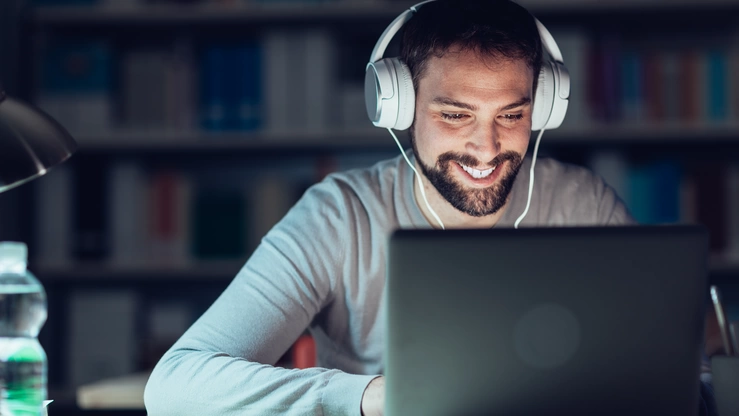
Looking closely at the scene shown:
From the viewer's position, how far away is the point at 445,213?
1.36 m

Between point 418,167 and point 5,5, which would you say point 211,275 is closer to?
point 5,5

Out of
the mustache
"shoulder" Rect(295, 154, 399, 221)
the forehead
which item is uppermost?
the forehead

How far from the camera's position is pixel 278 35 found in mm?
2418

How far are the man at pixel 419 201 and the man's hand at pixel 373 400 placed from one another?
280 millimetres

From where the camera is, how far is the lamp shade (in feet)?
2.99

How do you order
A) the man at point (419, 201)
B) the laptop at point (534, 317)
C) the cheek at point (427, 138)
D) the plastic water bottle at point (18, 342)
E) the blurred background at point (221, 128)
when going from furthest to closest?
1. the blurred background at point (221, 128)
2. the cheek at point (427, 138)
3. the man at point (419, 201)
4. the plastic water bottle at point (18, 342)
5. the laptop at point (534, 317)

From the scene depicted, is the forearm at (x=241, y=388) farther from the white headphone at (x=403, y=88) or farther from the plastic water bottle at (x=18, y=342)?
the white headphone at (x=403, y=88)

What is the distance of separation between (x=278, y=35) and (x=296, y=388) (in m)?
1.67

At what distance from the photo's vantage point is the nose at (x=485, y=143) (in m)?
1.25

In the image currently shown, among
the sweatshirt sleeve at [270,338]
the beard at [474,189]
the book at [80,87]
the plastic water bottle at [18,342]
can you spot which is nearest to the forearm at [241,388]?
the sweatshirt sleeve at [270,338]

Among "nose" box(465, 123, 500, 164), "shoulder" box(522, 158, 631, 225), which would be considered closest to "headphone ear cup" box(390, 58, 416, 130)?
"nose" box(465, 123, 500, 164)

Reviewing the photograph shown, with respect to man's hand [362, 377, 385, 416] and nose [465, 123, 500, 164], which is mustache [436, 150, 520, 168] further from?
man's hand [362, 377, 385, 416]

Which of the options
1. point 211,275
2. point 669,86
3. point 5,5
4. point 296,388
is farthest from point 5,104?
point 669,86

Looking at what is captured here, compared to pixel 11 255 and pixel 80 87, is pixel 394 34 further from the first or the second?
pixel 80 87
